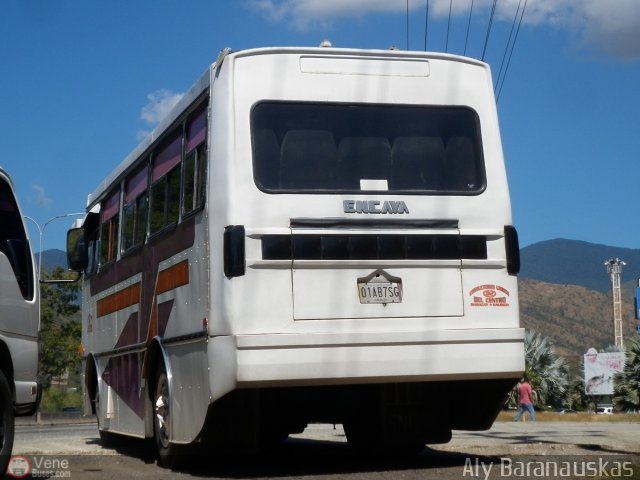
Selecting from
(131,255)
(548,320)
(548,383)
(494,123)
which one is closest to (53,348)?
(548,383)

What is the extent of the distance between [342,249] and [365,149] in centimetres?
100

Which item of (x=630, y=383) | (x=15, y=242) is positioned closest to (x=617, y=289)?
(x=630, y=383)

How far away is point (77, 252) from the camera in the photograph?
54.9 ft

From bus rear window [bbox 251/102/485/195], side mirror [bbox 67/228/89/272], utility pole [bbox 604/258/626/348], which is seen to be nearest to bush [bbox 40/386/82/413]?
utility pole [bbox 604/258/626/348]

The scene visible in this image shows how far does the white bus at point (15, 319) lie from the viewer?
9219mm

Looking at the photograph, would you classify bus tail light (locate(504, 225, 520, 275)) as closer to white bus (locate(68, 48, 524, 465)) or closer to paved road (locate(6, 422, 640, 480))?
white bus (locate(68, 48, 524, 465))

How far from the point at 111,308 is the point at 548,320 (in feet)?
592

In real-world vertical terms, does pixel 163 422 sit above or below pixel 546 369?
below

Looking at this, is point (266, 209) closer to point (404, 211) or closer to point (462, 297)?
point (404, 211)

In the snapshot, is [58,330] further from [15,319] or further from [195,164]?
[15,319]

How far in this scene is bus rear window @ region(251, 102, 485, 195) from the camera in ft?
33.2

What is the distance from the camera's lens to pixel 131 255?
45.0ft

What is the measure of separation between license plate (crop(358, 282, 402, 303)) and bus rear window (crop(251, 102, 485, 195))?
0.85 metres

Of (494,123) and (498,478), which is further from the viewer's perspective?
(494,123)
